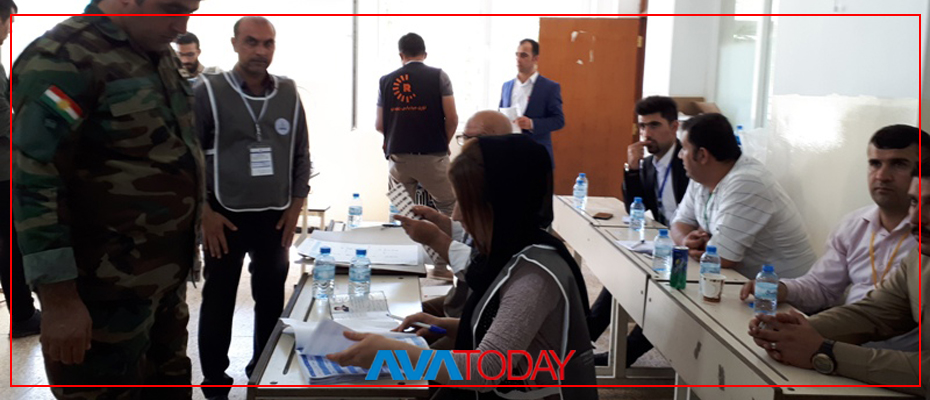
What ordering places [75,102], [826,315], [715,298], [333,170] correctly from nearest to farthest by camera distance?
1. [75,102]
2. [826,315]
3. [715,298]
4. [333,170]

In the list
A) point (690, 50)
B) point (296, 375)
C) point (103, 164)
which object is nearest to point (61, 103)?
point (103, 164)

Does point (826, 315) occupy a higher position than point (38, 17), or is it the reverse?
point (38, 17)

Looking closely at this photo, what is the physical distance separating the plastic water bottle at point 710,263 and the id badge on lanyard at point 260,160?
1.49 meters

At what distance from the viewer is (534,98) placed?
5324 millimetres

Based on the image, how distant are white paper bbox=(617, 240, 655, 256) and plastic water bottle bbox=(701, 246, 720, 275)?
42 centimetres

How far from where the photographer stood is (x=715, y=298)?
2.15 metres

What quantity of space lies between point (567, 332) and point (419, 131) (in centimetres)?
318

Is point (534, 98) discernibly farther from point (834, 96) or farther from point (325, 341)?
point (325, 341)

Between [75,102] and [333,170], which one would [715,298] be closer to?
[75,102]

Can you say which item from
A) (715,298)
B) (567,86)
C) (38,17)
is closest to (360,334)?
(715,298)

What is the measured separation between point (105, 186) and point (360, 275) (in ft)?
3.19

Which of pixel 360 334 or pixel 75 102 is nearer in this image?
pixel 75 102

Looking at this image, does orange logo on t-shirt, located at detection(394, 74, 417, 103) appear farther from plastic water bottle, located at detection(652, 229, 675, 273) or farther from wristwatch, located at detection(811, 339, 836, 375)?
wristwatch, located at detection(811, 339, 836, 375)

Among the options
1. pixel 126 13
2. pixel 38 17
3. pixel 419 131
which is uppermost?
pixel 38 17
